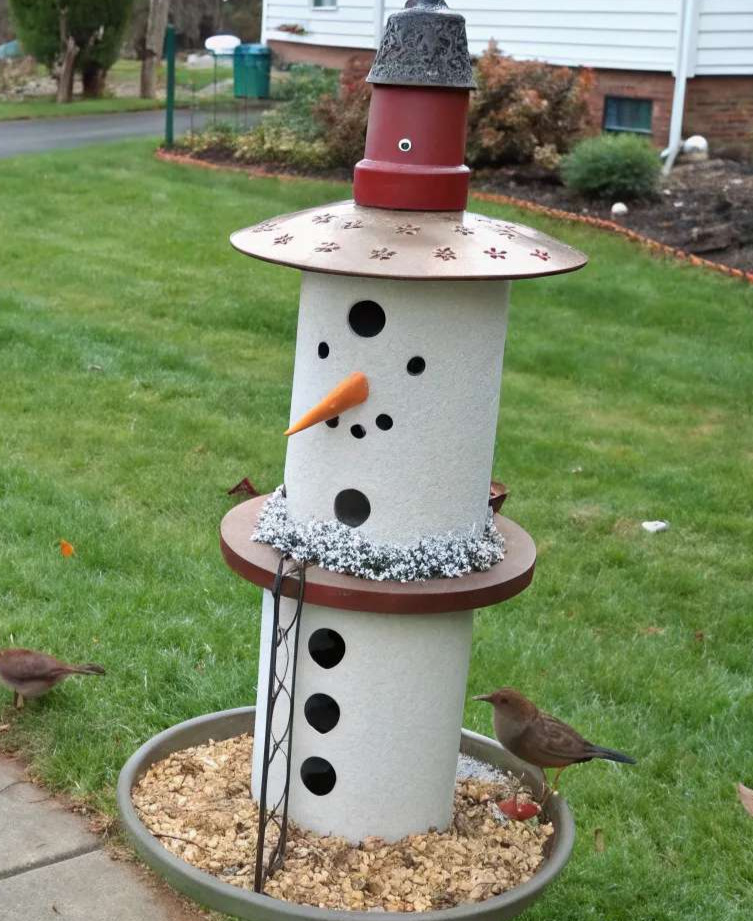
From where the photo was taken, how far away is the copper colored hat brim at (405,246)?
286cm

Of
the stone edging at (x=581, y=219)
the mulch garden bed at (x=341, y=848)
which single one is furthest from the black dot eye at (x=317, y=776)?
the stone edging at (x=581, y=219)

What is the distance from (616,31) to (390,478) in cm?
1372

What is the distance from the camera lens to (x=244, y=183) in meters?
14.1

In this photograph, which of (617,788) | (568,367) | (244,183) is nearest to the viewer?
(617,788)

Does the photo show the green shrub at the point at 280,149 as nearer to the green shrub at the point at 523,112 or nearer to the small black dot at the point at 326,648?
the green shrub at the point at 523,112

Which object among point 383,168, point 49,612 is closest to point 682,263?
point 49,612

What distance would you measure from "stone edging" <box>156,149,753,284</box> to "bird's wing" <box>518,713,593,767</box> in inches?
308

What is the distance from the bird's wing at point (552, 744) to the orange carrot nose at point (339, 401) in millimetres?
1071

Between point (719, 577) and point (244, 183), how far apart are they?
960 centimetres

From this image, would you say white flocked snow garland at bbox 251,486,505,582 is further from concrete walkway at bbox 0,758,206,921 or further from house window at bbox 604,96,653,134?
house window at bbox 604,96,653,134

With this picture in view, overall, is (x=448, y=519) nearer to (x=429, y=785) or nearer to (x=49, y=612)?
(x=429, y=785)

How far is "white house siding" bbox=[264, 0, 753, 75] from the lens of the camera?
48.0 ft

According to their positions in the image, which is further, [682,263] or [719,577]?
[682,263]

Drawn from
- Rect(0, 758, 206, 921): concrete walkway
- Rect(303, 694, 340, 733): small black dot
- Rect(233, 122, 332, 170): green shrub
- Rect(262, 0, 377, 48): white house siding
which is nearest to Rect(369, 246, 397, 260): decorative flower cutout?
Rect(303, 694, 340, 733): small black dot
